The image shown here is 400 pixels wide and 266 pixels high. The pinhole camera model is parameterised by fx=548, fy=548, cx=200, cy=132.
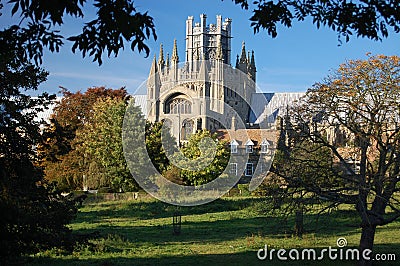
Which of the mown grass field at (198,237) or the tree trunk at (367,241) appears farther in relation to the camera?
the mown grass field at (198,237)

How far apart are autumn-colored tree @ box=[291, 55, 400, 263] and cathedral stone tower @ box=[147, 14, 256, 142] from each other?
144ft

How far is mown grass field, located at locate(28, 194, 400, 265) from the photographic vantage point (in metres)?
14.9

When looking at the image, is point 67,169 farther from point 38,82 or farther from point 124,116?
point 38,82

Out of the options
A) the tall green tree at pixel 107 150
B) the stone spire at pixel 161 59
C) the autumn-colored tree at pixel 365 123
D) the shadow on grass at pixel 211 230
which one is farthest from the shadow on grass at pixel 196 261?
the stone spire at pixel 161 59

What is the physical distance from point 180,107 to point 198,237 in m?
45.3

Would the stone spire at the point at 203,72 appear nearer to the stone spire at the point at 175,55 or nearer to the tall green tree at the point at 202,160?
the stone spire at the point at 175,55

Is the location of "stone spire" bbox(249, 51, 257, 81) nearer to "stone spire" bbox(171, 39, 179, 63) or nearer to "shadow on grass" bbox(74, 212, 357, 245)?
"stone spire" bbox(171, 39, 179, 63)

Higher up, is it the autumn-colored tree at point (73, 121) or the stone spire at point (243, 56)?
the stone spire at point (243, 56)

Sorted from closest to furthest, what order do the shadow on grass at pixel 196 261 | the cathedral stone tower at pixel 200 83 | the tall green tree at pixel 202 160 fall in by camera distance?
the shadow on grass at pixel 196 261 < the tall green tree at pixel 202 160 < the cathedral stone tower at pixel 200 83

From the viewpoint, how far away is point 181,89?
6494 centimetres

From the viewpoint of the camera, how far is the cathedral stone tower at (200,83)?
62281 mm

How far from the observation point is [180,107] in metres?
64.1

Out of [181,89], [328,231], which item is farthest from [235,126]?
[328,231]

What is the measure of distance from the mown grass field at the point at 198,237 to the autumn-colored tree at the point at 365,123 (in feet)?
3.28
